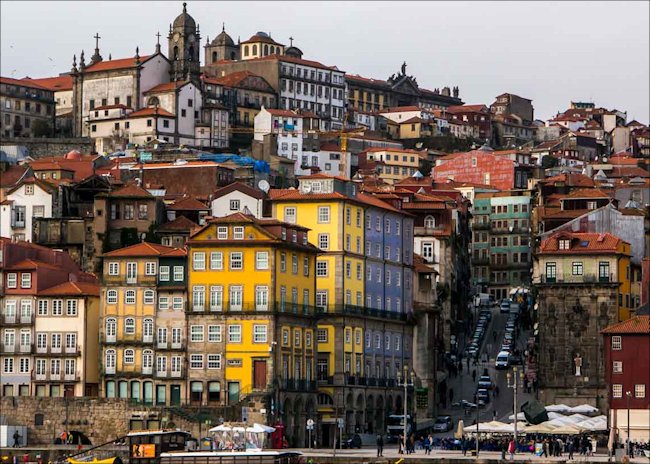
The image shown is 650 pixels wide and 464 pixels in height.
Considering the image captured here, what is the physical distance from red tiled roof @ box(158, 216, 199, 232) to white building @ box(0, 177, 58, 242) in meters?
10.1

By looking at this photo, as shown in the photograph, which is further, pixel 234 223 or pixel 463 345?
pixel 463 345

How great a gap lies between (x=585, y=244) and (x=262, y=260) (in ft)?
88.1

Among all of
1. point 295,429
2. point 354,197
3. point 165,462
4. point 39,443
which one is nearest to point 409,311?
point 354,197

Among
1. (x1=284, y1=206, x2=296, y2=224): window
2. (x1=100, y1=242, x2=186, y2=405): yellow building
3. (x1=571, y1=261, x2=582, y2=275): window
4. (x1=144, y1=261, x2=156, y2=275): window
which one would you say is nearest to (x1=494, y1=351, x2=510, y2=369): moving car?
(x1=571, y1=261, x2=582, y2=275): window

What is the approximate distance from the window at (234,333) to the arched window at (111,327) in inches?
297

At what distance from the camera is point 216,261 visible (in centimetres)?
11206

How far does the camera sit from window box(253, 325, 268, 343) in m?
110

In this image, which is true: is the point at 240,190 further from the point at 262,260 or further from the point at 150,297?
the point at 262,260

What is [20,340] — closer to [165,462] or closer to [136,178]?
[165,462]

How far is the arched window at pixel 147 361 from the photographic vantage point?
372 ft

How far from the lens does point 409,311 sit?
129 metres

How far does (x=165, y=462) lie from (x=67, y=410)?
19.4 meters

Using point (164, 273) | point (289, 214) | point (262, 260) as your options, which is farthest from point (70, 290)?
point (289, 214)

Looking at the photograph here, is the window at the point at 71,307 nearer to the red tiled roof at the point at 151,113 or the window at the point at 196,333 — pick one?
the window at the point at 196,333
